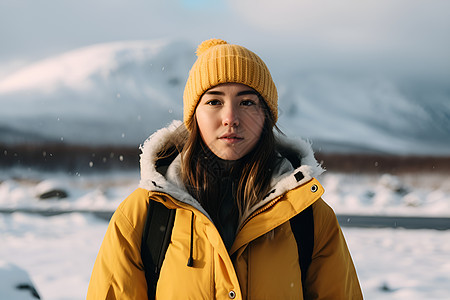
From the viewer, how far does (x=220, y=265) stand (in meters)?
1.22

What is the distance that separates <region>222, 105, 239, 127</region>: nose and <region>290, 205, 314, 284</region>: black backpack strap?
0.47 m

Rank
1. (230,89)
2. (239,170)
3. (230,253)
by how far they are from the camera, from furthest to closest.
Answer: (239,170)
(230,89)
(230,253)

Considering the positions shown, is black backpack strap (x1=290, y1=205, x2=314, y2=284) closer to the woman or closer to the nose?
the woman

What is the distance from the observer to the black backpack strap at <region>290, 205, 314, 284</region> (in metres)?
1.35

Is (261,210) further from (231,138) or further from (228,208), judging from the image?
(231,138)

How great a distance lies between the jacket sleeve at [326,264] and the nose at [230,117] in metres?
0.50

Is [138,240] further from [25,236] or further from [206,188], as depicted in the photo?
[25,236]

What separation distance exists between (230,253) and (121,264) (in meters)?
0.42

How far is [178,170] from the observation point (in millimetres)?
1446

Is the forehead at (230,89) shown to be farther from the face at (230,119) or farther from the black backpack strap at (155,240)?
the black backpack strap at (155,240)

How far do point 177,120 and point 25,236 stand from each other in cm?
580

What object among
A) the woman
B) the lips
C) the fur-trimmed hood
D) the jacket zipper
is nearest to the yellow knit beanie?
the woman

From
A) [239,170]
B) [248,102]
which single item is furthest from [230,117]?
[239,170]

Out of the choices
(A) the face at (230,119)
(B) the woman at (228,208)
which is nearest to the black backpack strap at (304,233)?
(B) the woman at (228,208)
